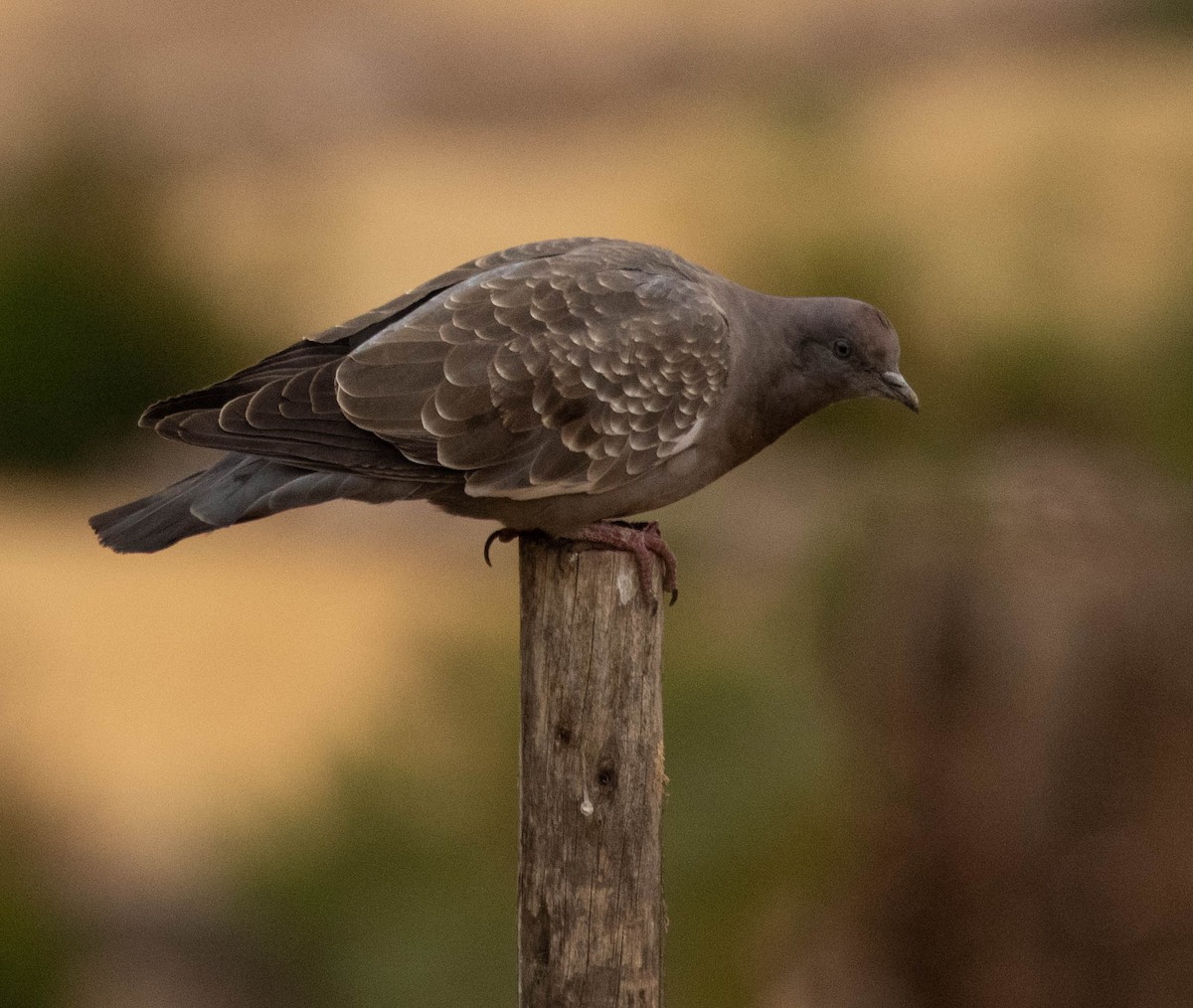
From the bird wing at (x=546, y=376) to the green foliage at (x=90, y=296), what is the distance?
314 inches

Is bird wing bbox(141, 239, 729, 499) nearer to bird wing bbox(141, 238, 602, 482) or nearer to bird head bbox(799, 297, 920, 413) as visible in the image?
bird wing bbox(141, 238, 602, 482)

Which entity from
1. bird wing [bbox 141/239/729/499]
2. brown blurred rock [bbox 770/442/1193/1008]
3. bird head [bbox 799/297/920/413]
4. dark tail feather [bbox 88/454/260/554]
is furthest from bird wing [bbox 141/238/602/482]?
brown blurred rock [bbox 770/442/1193/1008]

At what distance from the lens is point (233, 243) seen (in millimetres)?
12672

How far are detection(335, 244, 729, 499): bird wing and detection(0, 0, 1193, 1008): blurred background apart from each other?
2.81 metres

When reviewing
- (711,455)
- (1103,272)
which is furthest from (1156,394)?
(711,455)

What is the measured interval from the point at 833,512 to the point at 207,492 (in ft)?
17.3

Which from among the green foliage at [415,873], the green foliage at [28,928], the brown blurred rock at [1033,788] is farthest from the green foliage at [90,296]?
the brown blurred rock at [1033,788]

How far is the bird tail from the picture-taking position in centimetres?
402

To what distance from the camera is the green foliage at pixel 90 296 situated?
11859 millimetres

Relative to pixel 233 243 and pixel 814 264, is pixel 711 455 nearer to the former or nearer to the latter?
pixel 814 264

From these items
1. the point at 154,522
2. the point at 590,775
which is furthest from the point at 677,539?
the point at 154,522

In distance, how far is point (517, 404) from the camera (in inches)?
169

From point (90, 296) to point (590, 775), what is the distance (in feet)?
28.9

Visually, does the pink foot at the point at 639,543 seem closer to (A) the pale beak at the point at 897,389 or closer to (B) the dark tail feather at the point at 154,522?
(A) the pale beak at the point at 897,389
